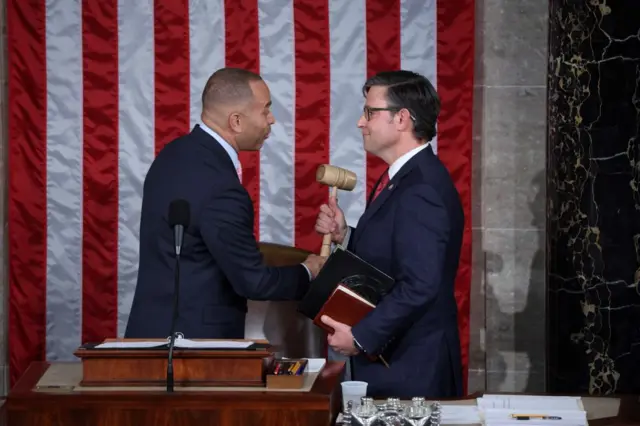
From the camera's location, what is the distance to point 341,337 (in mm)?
3451

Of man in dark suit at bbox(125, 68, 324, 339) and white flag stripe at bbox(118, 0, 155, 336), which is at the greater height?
white flag stripe at bbox(118, 0, 155, 336)

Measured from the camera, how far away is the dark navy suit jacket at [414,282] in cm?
342

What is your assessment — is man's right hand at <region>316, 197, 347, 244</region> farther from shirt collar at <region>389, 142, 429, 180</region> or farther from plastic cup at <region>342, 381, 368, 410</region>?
plastic cup at <region>342, 381, 368, 410</region>

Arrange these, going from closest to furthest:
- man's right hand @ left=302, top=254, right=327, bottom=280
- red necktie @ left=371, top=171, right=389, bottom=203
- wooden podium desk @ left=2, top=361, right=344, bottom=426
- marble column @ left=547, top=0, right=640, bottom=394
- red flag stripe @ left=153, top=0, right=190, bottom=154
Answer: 1. wooden podium desk @ left=2, top=361, right=344, bottom=426
2. red necktie @ left=371, top=171, right=389, bottom=203
3. man's right hand @ left=302, top=254, right=327, bottom=280
4. marble column @ left=547, top=0, right=640, bottom=394
5. red flag stripe @ left=153, top=0, right=190, bottom=154

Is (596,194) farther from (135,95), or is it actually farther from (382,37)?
(135,95)

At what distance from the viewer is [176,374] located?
2795mm

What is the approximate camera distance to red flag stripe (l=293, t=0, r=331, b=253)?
5.14m

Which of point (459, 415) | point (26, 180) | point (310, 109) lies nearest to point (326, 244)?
point (310, 109)

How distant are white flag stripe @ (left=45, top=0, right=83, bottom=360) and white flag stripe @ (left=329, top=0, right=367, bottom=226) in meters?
1.22

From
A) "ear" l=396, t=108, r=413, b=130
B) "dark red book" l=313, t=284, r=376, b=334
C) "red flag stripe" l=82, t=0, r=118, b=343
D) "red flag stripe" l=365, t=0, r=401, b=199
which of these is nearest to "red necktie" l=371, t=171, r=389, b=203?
"ear" l=396, t=108, r=413, b=130

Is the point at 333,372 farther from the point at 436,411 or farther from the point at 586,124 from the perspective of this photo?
the point at 586,124

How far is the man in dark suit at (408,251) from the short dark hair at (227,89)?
1.56ft

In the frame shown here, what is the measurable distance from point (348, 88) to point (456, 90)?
1.68ft

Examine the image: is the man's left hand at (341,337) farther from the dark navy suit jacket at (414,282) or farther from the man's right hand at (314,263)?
the man's right hand at (314,263)
